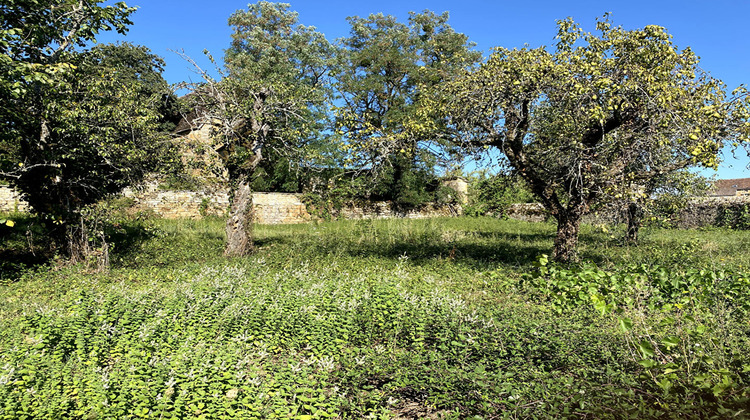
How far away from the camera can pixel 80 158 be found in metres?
10.2

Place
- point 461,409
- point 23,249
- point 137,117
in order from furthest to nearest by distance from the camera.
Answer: point 23,249
point 137,117
point 461,409

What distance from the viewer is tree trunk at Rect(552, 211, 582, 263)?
1045 cm

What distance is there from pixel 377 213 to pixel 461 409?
26.2 meters

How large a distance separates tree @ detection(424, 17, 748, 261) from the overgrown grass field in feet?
8.53

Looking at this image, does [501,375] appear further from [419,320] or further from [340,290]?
[340,290]

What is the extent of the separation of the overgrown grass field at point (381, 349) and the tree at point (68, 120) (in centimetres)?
216

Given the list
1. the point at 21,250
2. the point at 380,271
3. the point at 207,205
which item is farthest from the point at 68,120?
the point at 207,205

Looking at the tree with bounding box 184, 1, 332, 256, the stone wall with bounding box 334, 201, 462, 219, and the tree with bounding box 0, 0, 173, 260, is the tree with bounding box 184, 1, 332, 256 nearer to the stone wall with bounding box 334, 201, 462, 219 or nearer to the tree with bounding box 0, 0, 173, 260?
the tree with bounding box 0, 0, 173, 260

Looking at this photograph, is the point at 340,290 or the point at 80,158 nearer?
the point at 340,290

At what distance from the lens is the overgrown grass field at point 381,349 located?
12.1ft

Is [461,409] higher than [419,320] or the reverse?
the reverse

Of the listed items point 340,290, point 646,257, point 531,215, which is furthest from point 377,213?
point 340,290

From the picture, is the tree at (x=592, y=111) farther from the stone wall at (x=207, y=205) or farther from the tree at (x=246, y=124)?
the stone wall at (x=207, y=205)

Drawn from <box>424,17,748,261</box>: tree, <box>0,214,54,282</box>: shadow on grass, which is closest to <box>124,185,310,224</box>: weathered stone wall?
<box>0,214,54,282</box>: shadow on grass
